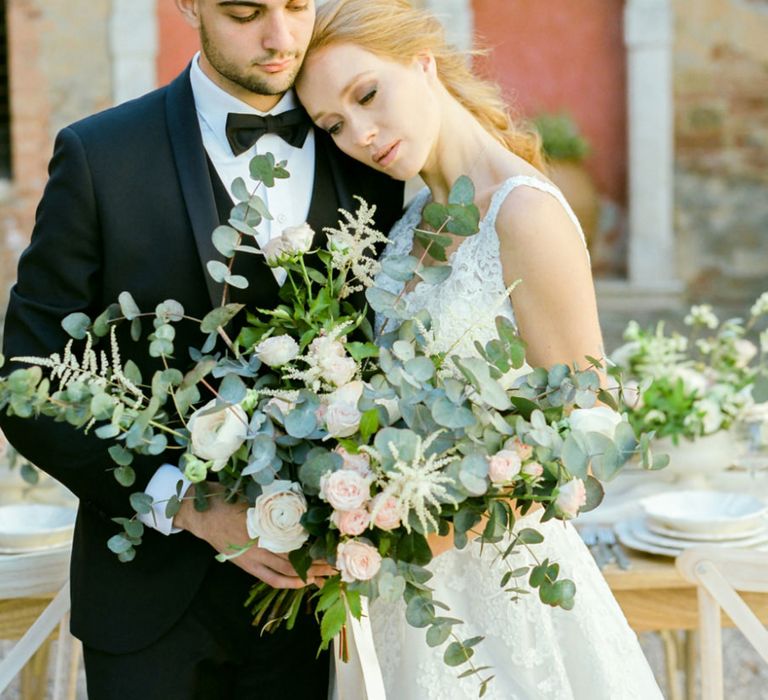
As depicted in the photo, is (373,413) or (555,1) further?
(555,1)

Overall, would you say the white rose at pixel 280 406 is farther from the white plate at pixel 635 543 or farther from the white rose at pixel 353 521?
the white plate at pixel 635 543

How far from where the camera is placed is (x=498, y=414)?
160 centimetres

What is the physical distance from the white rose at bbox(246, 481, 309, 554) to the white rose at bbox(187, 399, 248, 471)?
0.07 m

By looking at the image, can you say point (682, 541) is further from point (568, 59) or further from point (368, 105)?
point (568, 59)

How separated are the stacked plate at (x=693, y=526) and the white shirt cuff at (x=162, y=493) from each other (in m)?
1.12

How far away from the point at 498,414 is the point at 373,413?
0.18 meters

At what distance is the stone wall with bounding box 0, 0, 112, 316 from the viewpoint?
8336mm

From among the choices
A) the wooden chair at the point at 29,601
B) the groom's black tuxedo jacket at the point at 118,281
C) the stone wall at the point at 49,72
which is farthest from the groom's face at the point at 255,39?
the stone wall at the point at 49,72

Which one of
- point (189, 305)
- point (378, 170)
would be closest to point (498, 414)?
point (189, 305)

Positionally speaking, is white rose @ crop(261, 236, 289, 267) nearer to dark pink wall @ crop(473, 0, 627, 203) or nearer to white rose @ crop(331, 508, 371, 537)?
white rose @ crop(331, 508, 371, 537)

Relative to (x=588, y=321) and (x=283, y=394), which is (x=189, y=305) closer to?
(x=283, y=394)

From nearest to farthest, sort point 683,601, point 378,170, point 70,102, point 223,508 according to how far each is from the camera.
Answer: point 223,508 < point 378,170 < point 683,601 < point 70,102

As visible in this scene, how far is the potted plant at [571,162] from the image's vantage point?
27.9 feet

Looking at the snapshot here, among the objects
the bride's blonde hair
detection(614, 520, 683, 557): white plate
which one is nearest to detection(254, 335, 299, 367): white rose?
the bride's blonde hair
